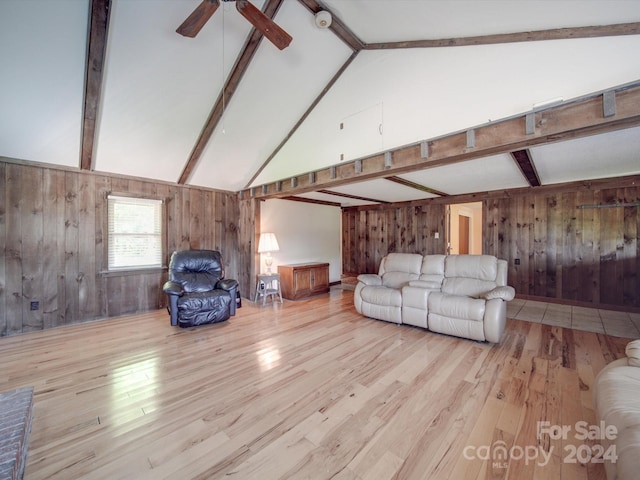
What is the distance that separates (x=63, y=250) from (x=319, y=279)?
4280 millimetres

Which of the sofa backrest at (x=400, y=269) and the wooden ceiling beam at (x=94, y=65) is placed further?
the sofa backrest at (x=400, y=269)

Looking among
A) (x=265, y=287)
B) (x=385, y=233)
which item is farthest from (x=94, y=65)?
(x=385, y=233)

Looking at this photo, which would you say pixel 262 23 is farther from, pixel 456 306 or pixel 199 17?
pixel 456 306

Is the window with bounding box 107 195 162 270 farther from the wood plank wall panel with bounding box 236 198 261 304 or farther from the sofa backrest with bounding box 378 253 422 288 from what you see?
the sofa backrest with bounding box 378 253 422 288

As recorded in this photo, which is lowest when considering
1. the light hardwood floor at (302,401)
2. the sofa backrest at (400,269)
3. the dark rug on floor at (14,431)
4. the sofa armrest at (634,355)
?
the light hardwood floor at (302,401)

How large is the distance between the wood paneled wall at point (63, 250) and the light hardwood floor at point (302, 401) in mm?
551

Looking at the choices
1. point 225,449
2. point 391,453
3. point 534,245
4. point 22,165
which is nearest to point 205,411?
point 225,449

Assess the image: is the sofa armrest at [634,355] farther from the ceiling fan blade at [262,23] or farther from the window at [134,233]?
the window at [134,233]

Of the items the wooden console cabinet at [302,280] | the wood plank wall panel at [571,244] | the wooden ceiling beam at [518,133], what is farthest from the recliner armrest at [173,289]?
the wood plank wall panel at [571,244]

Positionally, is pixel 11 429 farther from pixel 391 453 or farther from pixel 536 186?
pixel 536 186

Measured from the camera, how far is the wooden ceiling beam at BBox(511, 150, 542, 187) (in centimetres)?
300

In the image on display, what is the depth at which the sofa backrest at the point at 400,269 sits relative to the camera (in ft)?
13.1

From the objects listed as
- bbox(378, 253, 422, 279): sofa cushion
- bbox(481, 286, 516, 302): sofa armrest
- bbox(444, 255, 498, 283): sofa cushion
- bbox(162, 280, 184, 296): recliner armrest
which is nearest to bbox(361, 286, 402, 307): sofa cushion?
bbox(378, 253, 422, 279): sofa cushion

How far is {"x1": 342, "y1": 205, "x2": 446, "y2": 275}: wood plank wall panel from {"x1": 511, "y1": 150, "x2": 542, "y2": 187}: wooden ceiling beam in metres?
1.92
